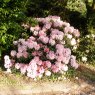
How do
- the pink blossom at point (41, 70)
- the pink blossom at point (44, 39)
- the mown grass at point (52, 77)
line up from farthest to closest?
the pink blossom at point (44, 39), the pink blossom at point (41, 70), the mown grass at point (52, 77)

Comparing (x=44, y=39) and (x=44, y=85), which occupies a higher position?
(x=44, y=39)

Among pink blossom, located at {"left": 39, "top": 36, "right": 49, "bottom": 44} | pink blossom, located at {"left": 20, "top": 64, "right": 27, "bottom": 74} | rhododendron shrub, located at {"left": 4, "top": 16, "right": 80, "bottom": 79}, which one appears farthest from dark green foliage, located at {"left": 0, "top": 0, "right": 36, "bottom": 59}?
pink blossom, located at {"left": 20, "top": 64, "right": 27, "bottom": 74}

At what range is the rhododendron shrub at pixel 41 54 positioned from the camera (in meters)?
8.61

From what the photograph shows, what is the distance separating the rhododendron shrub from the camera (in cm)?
861

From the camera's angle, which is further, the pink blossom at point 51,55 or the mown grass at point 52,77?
the pink blossom at point 51,55

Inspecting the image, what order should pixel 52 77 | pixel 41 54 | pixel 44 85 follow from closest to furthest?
pixel 44 85, pixel 52 77, pixel 41 54

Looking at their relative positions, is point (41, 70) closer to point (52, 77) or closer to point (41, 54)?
point (52, 77)

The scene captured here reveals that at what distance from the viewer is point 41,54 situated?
890 centimetres

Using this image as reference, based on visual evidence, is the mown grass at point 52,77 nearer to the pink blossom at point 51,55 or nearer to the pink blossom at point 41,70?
the pink blossom at point 41,70

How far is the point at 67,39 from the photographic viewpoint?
9.92 metres

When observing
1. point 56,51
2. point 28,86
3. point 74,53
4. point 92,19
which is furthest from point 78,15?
point 28,86

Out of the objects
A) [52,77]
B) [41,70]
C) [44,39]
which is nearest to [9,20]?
[44,39]

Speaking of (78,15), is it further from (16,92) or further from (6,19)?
(16,92)

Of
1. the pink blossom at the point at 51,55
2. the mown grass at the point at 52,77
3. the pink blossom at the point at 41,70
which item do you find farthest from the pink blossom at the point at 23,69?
the pink blossom at the point at 51,55
